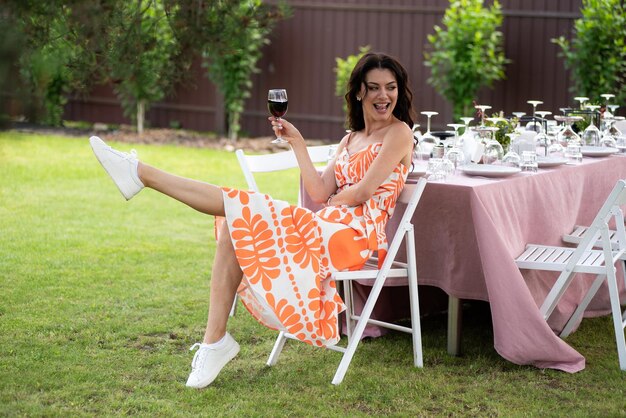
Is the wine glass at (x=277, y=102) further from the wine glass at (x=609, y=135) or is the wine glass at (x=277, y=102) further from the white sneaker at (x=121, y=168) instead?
the wine glass at (x=609, y=135)

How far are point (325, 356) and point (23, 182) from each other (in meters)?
5.50

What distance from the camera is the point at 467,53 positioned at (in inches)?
420

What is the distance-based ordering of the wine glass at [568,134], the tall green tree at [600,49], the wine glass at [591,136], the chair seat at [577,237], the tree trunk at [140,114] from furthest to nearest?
1. the tree trunk at [140,114]
2. the tall green tree at [600,49]
3. the wine glass at [591,136]
4. the wine glass at [568,134]
5. the chair seat at [577,237]

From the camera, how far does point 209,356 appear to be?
3926mm

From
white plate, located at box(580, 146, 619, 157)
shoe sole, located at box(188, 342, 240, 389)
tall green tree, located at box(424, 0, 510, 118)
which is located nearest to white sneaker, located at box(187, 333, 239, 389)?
shoe sole, located at box(188, 342, 240, 389)

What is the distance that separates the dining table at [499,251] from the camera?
4.10m

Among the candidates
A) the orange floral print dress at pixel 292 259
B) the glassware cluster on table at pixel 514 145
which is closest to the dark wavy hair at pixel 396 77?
the glassware cluster on table at pixel 514 145

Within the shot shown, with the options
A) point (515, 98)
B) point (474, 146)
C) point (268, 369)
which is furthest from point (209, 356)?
point (515, 98)

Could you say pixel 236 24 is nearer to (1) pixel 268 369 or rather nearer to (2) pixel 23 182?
(1) pixel 268 369

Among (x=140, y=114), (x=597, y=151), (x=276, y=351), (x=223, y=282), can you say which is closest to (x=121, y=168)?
(x=223, y=282)

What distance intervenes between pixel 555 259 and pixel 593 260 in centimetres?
21

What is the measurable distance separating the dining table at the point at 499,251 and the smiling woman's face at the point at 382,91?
33cm

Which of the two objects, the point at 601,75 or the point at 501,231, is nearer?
the point at 501,231

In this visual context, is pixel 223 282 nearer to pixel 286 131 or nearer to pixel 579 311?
pixel 286 131
